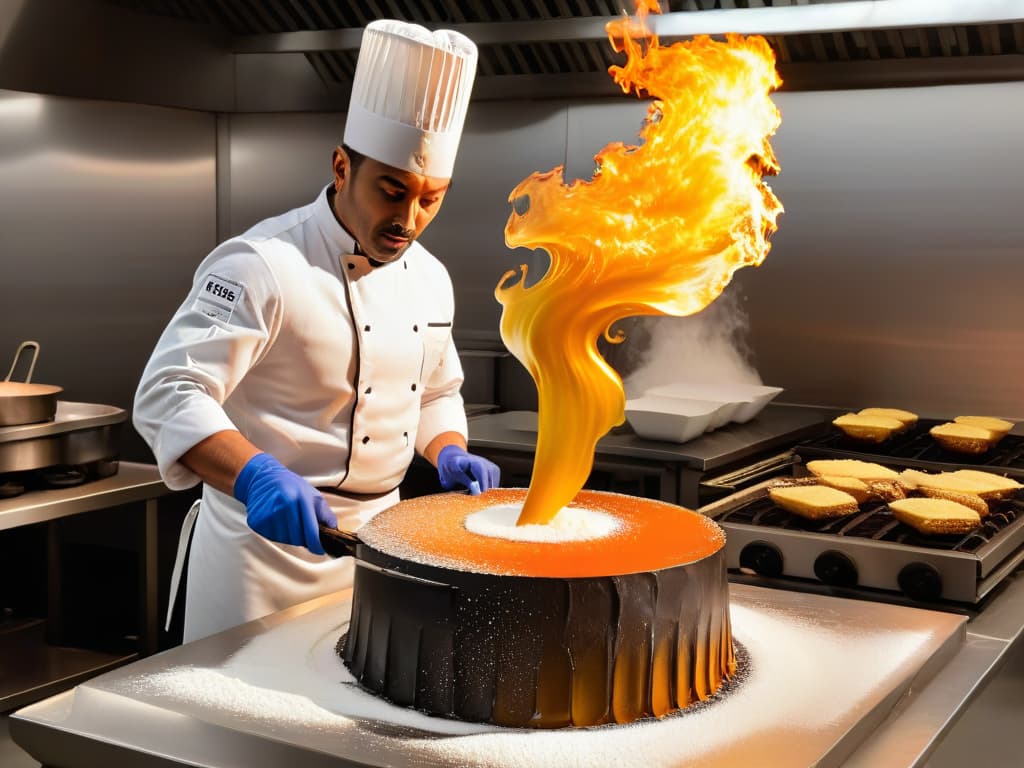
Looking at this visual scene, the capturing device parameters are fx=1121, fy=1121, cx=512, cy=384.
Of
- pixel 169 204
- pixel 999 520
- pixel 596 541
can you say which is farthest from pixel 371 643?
pixel 169 204

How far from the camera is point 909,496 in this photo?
2301 millimetres

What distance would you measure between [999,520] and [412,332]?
1.16m

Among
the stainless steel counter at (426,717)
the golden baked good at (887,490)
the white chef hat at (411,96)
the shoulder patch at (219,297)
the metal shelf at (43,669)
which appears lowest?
the metal shelf at (43,669)

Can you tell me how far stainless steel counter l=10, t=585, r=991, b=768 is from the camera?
1168 mm

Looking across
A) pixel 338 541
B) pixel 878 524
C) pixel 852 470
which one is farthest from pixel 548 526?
pixel 852 470

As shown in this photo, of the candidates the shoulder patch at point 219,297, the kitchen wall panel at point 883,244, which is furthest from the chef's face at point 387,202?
the kitchen wall panel at point 883,244

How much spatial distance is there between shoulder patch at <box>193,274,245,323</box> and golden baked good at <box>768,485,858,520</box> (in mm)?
1070

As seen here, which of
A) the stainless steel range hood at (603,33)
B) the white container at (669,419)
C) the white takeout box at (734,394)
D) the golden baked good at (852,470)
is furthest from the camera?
the white takeout box at (734,394)

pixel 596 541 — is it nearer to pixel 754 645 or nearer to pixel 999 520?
pixel 754 645

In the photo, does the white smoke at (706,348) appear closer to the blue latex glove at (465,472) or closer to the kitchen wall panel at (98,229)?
the blue latex glove at (465,472)

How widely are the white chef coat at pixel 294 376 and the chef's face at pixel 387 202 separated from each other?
0.35ft

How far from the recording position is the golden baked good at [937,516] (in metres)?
1.96

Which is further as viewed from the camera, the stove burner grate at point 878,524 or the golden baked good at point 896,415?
the golden baked good at point 896,415

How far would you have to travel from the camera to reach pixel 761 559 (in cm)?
202
